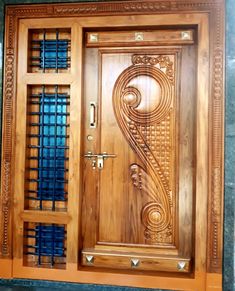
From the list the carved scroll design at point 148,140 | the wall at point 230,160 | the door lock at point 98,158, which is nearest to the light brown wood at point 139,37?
the carved scroll design at point 148,140

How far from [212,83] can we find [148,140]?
599mm

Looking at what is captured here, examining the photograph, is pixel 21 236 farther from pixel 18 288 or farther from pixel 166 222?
pixel 166 222

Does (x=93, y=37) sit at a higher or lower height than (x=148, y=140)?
higher

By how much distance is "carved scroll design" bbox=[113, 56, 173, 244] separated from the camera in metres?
2.55

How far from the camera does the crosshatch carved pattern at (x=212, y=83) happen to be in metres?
2.39

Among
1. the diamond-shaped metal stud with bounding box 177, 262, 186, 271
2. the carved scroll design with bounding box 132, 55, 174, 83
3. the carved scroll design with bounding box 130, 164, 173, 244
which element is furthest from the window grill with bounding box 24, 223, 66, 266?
the carved scroll design with bounding box 132, 55, 174, 83

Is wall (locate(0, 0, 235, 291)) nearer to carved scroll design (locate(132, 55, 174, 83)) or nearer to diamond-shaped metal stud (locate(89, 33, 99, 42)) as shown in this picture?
carved scroll design (locate(132, 55, 174, 83))

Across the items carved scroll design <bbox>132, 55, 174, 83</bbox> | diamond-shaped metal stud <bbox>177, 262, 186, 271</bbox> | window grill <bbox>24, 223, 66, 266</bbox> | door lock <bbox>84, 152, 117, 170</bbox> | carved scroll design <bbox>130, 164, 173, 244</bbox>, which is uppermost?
carved scroll design <bbox>132, 55, 174, 83</bbox>

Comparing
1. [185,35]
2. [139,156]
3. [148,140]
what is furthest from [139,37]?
[139,156]

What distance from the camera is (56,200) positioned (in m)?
2.62

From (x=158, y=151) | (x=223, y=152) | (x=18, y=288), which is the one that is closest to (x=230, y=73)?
(x=223, y=152)

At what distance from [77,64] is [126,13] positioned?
0.50 metres

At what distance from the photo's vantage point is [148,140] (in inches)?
101

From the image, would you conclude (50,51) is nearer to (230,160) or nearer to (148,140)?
(148,140)
